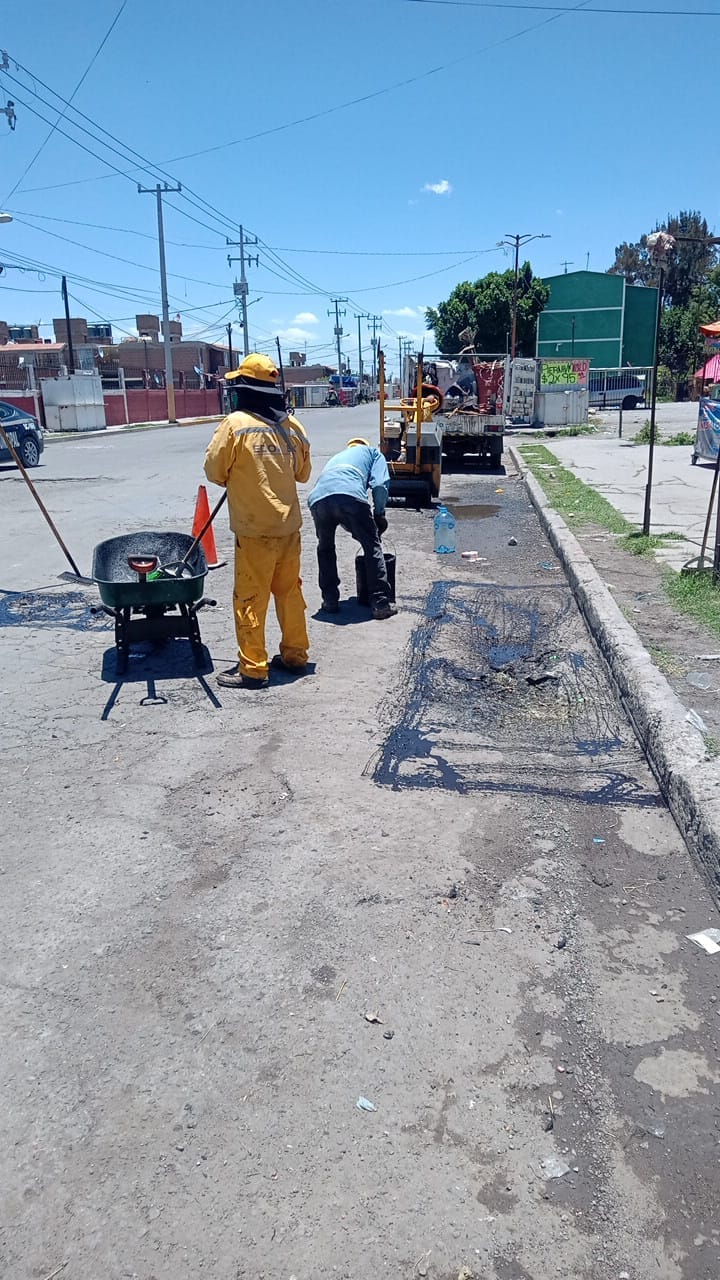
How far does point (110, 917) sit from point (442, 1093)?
4.67 feet

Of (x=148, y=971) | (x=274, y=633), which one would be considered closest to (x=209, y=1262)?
(x=148, y=971)

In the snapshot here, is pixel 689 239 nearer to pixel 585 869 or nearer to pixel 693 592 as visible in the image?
pixel 693 592

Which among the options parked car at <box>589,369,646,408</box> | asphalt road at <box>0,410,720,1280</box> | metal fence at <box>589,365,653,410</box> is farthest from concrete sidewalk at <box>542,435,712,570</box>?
parked car at <box>589,369,646,408</box>

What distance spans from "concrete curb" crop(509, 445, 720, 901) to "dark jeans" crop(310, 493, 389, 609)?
1734 mm

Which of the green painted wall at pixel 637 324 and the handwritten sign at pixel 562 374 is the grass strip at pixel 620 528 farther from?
the green painted wall at pixel 637 324

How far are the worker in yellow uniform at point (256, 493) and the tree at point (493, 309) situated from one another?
158 feet

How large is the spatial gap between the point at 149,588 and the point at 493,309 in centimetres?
5058

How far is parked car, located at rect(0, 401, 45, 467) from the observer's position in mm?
20859

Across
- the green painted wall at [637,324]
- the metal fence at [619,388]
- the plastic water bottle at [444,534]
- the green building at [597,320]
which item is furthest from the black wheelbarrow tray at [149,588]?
the green painted wall at [637,324]

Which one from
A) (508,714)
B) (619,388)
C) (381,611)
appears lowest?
(508,714)

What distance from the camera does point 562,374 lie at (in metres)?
35.6

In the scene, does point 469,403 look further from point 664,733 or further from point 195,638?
point 664,733

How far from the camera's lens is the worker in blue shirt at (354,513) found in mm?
7160

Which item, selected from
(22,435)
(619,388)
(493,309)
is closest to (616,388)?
(619,388)
